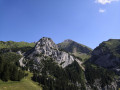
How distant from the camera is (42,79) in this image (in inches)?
5536

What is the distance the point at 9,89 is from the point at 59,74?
4984 inches

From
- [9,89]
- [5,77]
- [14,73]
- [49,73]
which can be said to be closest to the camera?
[9,89]

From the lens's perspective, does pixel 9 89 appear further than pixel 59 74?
No

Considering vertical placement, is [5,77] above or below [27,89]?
above

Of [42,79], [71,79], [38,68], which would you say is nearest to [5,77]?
[42,79]

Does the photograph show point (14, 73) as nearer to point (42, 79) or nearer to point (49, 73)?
point (42, 79)

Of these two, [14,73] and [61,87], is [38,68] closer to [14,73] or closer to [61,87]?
[61,87]

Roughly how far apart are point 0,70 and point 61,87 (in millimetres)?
76520

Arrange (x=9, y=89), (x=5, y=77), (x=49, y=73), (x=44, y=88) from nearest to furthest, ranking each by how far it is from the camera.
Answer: (x=9, y=89)
(x=5, y=77)
(x=44, y=88)
(x=49, y=73)

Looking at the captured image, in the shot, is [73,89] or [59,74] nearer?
[73,89]

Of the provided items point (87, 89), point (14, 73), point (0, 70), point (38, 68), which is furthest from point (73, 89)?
point (0, 70)

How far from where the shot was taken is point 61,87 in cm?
13888

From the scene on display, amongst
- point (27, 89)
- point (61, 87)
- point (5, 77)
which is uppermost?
point (5, 77)

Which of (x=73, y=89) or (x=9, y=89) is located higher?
(x=9, y=89)
